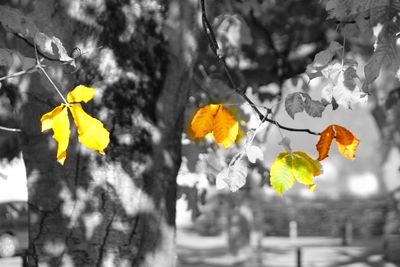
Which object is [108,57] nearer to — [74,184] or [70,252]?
[74,184]

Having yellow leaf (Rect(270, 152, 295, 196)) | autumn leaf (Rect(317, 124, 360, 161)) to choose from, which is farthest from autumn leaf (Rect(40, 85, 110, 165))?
autumn leaf (Rect(317, 124, 360, 161))

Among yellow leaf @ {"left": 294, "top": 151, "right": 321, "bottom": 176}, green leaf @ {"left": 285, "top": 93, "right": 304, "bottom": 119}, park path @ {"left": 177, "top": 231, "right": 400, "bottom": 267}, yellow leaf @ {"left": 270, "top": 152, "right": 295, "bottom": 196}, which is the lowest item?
yellow leaf @ {"left": 270, "top": 152, "right": 295, "bottom": 196}

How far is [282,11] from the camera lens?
1015 cm

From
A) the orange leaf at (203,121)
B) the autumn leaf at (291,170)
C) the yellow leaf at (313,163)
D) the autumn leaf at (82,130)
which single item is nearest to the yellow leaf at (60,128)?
the autumn leaf at (82,130)

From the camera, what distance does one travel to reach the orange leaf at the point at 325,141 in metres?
2.90

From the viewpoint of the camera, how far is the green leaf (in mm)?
3175

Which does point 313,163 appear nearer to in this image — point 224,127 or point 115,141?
point 224,127

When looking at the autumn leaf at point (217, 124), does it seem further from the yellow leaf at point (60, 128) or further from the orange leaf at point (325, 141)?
the yellow leaf at point (60, 128)

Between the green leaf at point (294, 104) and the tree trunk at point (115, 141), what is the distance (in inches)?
35.1

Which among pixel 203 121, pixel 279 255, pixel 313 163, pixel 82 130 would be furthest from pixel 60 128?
pixel 279 255

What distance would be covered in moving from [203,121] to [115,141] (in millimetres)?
900

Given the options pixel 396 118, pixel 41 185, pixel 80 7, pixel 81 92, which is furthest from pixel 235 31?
pixel 396 118

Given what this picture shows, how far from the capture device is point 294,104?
3.19 metres

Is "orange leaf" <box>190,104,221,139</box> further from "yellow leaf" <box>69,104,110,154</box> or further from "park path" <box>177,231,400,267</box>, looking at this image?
"park path" <box>177,231,400,267</box>
